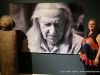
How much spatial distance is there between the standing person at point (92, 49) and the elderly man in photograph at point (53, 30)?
22 cm

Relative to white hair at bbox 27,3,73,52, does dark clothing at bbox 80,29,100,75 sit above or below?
below

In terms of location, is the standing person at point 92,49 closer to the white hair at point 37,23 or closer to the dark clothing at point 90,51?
the dark clothing at point 90,51

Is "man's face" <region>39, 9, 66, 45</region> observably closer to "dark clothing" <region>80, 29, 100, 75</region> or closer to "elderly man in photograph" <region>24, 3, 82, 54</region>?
"elderly man in photograph" <region>24, 3, 82, 54</region>

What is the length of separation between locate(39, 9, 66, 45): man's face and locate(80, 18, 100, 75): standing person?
1.21 ft

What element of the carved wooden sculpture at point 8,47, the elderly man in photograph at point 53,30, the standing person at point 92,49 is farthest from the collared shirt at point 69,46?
the carved wooden sculpture at point 8,47

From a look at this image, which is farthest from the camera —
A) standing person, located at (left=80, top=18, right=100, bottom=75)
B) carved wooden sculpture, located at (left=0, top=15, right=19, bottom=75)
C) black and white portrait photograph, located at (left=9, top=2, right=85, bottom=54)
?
black and white portrait photograph, located at (left=9, top=2, right=85, bottom=54)

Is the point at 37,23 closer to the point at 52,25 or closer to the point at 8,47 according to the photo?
the point at 52,25

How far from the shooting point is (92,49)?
70.3 inches

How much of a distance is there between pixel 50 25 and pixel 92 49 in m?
0.61

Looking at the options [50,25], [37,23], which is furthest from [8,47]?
[50,25]

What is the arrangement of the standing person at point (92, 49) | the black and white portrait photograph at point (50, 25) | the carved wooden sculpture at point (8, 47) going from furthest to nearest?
the black and white portrait photograph at point (50, 25) → the carved wooden sculpture at point (8, 47) → the standing person at point (92, 49)

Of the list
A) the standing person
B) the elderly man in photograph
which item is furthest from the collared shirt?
the standing person

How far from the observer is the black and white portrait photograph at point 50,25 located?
2006 millimetres

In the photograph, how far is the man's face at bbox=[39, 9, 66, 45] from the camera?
6.68 ft
